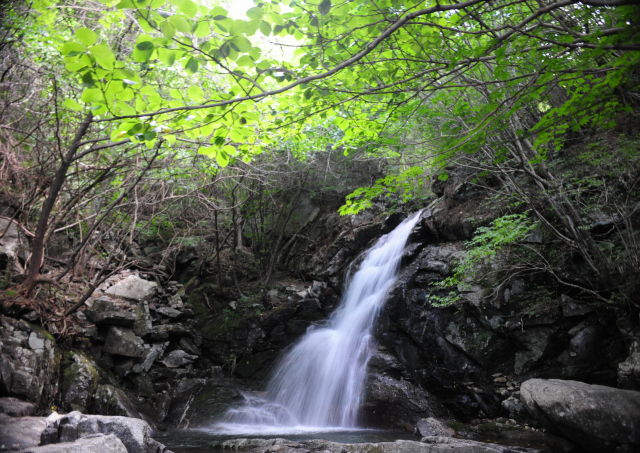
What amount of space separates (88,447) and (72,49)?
3.45 m

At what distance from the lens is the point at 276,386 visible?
8391 mm

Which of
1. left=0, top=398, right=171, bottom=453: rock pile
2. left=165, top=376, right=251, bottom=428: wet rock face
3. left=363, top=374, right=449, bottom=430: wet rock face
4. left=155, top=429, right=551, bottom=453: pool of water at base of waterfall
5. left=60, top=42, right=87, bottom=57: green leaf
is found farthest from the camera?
left=165, top=376, right=251, bottom=428: wet rock face

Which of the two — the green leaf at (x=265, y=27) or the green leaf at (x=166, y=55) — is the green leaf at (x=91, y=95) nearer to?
the green leaf at (x=166, y=55)

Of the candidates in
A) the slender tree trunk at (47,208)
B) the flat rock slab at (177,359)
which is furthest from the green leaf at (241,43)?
the flat rock slab at (177,359)

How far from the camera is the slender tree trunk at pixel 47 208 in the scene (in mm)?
5176

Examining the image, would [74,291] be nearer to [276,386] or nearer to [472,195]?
[276,386]

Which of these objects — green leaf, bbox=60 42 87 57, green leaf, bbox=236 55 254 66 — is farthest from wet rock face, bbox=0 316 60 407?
green leaf, bbox=236 55 254 66

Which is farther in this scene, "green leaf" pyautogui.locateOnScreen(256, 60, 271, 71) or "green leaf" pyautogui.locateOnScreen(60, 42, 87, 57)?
"green leaf" pyautogui.locateOnScreen(256, 60, 271, 71)

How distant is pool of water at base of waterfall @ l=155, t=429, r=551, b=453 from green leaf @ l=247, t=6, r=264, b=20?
5612 millimetres

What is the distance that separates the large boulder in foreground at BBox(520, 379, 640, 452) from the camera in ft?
13.0

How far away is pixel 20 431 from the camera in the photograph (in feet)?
12.1

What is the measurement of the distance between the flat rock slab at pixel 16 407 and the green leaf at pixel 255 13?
211 inches

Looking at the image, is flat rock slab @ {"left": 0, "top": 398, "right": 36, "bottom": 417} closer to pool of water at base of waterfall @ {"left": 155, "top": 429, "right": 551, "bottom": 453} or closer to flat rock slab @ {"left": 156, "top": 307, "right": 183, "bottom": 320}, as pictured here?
pool of water at base of waterfall @ {"left": 155, "top": 429, "right": 551, "bottom": 453}

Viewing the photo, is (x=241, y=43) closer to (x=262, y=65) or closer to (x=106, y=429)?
(x=262, y=65)
